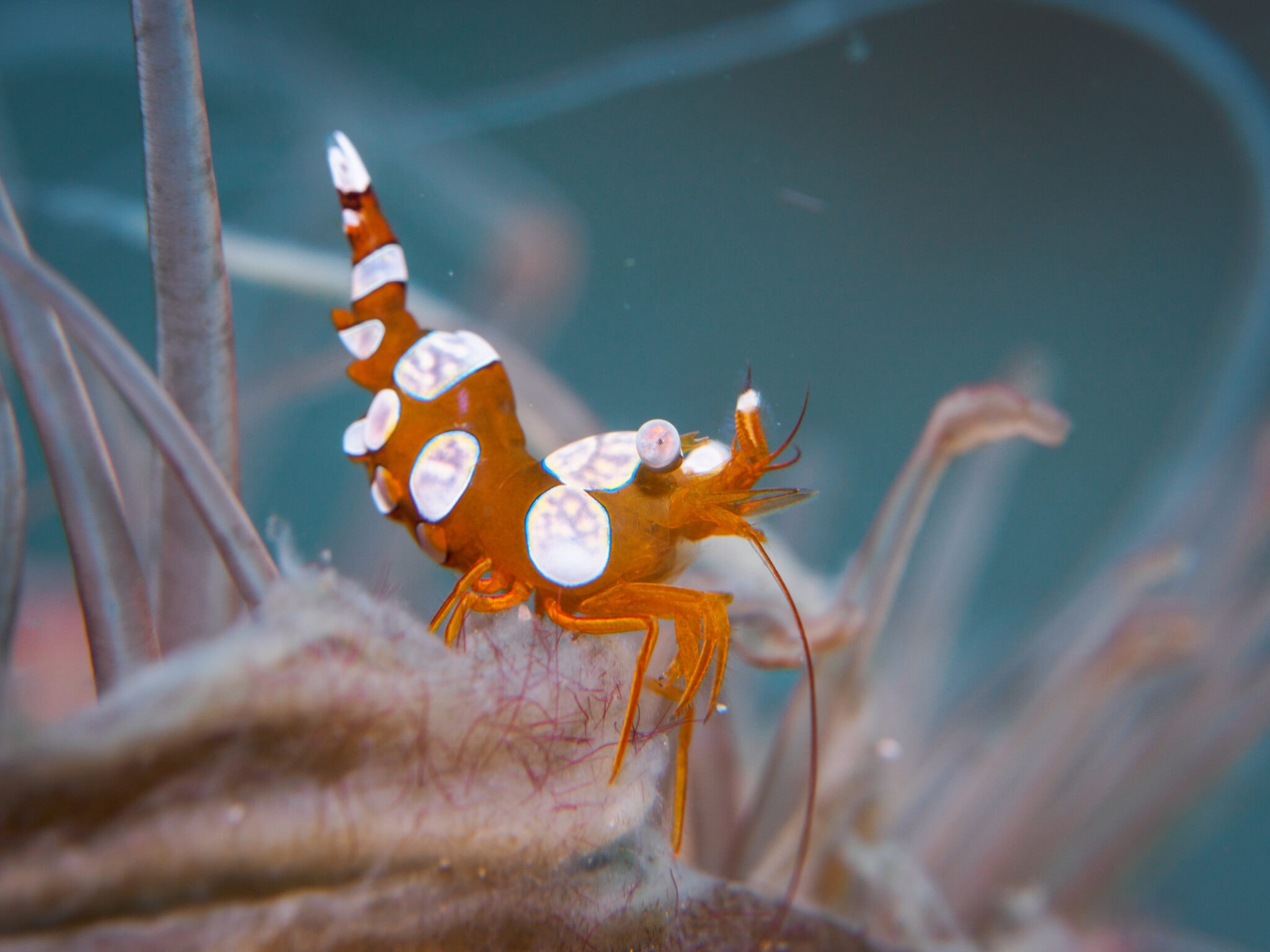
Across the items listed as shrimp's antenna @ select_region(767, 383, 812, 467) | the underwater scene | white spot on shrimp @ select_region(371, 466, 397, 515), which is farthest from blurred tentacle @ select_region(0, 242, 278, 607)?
shrimp's antenna @ select_region(767, 383, 812, 467)

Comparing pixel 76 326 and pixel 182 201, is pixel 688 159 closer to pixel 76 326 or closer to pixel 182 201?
pixel 182 201

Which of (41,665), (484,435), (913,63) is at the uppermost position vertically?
(913,63)

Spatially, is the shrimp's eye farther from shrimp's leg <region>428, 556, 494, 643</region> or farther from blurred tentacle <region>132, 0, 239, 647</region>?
blurred tentacle <region>132, 0, 239, 647</region>

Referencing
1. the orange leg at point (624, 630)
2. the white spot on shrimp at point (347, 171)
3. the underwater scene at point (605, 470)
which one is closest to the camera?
the underwater scene at point (605, 470)

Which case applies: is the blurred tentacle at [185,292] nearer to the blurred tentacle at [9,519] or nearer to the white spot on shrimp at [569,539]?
the blurred tentacle at [9,519]

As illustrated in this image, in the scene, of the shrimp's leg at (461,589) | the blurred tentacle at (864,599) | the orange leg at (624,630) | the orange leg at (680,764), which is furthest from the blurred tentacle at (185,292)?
the blurred tentacle at (864,599)

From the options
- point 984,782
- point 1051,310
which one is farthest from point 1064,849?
point 1051,310

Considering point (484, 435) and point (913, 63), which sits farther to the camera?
point (913, 63)
